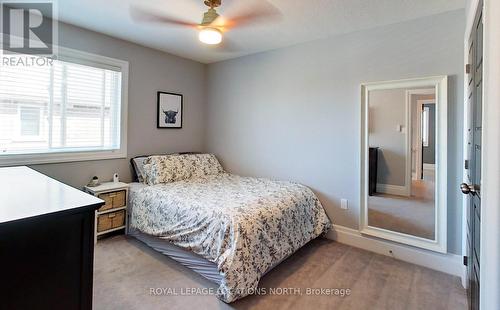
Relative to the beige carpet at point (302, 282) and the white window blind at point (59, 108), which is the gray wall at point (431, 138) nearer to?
the beige carpet at point (302, 282)

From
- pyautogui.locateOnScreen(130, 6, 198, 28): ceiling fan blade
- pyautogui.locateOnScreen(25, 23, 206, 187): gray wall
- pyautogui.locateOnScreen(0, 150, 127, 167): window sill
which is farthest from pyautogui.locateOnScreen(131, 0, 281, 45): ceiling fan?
pyautogui.locateOnScreen(0, 150, 127, 167): window sill

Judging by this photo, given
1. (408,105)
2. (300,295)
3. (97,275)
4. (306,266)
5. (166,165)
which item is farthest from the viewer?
(166,165)

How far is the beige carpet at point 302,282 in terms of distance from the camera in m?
1.99

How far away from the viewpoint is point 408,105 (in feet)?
9.08

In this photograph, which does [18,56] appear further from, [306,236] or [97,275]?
[306,236]

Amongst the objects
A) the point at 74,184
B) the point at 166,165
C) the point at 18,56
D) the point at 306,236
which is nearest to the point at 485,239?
the point at 306,236

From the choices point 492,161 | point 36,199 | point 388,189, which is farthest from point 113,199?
point 492,161

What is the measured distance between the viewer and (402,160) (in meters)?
2.93

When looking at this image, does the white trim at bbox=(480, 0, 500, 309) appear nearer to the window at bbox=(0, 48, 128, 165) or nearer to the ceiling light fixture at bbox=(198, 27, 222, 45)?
the ceiling light fixture at bbox=(198, 27, 222, 45)

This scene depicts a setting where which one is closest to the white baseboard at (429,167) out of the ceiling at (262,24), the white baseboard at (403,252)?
the white baseboard at (403,252)

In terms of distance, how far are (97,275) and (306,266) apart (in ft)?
6.18

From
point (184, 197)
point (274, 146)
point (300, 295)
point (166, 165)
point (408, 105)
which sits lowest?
point (300, 295)

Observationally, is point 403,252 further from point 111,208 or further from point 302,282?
point 111,208

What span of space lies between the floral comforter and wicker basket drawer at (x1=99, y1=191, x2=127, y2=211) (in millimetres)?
122
